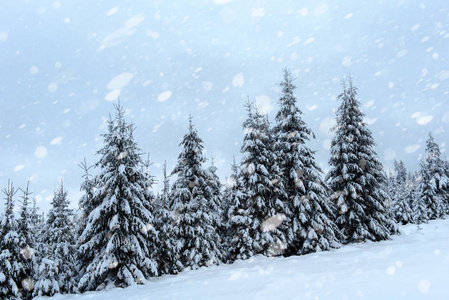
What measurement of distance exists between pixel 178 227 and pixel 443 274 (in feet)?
49.6

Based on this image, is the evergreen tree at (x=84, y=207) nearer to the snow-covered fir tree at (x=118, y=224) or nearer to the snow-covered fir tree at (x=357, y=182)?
the snow-covered fir tree at (x=118, y=224)

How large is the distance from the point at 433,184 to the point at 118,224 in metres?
41.5

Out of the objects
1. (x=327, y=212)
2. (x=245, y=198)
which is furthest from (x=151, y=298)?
(x=327, y=212)

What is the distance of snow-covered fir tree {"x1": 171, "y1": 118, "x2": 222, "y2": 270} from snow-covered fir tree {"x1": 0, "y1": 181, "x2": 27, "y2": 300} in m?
8.64

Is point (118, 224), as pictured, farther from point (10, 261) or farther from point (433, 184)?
point (433, 184)

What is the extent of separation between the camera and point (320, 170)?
20.1 metres

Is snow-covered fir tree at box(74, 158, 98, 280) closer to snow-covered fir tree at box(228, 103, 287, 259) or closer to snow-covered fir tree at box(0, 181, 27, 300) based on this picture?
snow-covered fir tree at box(0, 181, 27, 300)

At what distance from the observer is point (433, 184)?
126 feet

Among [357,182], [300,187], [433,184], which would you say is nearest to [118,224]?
[300,187]

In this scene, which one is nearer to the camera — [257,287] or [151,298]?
[257,287]

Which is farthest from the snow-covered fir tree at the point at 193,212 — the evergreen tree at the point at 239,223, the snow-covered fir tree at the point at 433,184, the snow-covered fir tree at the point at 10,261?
the snow-covered fir tree at the point at 433,184

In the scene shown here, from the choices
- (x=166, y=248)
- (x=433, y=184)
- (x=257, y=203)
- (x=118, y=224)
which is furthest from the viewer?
(x=433, y=184)

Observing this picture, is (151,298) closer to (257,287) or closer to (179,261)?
(257,287)

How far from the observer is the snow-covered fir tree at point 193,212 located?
60.5 feet
